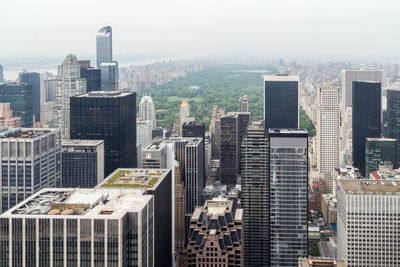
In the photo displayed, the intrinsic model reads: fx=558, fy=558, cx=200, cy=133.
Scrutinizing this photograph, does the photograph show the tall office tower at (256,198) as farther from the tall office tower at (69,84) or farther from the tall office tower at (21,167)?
the tall office tower at (69,84)

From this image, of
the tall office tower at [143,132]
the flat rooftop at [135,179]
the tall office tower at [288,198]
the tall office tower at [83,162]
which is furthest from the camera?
the tall office tower at [143,132]

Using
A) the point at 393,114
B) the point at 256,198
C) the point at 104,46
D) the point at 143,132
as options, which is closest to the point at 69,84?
the point at 104,46

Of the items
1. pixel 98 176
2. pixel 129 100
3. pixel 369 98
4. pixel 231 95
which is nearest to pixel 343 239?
pixel 98 176

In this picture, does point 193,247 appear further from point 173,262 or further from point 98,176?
point 98,176

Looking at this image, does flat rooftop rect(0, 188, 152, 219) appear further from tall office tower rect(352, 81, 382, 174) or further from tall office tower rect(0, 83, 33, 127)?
tall office tower rect(352, 81, 382, 174)

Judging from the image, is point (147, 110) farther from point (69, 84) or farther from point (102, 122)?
point (102, 122)

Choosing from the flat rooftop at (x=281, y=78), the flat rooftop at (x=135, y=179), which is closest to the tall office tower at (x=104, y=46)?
the flat rooftop at (x=281, y=78)
